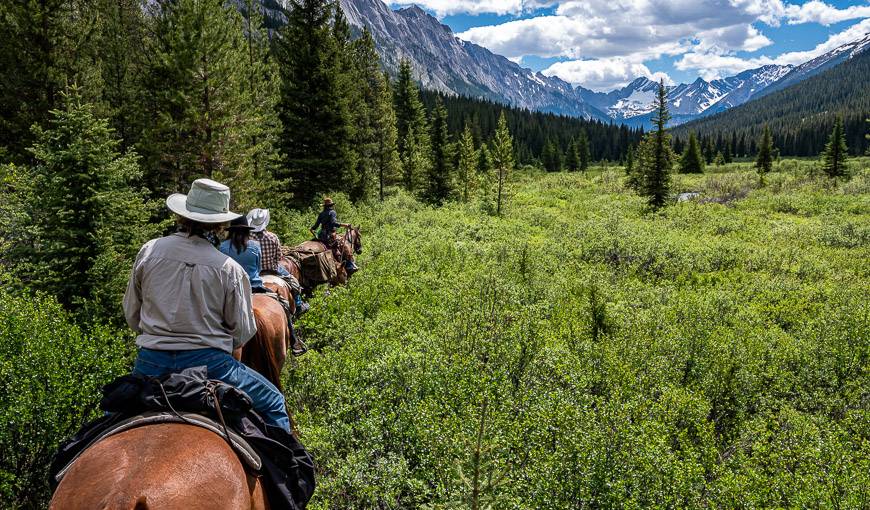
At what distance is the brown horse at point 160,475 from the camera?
270 centimetres

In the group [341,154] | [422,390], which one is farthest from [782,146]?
[422,390]

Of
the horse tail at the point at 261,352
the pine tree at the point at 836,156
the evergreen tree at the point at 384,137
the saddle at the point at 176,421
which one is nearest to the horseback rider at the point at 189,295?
the saddle at the point at 176,421

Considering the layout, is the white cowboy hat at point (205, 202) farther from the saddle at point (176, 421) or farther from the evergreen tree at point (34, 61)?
the evergreen tree at point (34, 61)

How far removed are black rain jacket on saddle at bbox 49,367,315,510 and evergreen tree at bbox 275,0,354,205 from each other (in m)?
22.8

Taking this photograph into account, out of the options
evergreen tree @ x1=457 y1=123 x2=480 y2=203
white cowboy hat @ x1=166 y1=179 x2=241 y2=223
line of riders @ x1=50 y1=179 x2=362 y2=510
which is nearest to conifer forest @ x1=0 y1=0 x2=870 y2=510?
line of riders @ x1=50 y1=179 x2=362 y2=510

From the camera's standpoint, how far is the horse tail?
6.00 metres

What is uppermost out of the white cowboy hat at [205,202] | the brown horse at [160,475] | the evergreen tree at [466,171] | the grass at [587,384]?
the evergreen tree at [466,171]

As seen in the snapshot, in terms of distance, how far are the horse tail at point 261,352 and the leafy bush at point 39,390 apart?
5.48 ft

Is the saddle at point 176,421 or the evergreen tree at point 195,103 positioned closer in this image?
the saddle at point 176,421

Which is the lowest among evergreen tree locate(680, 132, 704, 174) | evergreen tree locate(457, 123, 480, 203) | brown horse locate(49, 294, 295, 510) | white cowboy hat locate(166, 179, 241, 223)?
brown horse locate(49, 294, 295, 510)

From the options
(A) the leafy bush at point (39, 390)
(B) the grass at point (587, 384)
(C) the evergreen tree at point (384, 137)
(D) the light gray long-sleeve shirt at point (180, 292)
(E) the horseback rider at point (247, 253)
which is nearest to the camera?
(D) the light gray long-sleeve shirt at point (180, 292)

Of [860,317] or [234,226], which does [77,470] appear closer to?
[234,226]

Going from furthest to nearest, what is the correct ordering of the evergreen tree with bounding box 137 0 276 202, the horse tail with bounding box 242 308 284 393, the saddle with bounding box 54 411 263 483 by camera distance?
the evergreen tree with bounding box 137 0 276 202, the horse tail with bounding box 242 308 284 393, the saddle with bounding box 54 411 263 483

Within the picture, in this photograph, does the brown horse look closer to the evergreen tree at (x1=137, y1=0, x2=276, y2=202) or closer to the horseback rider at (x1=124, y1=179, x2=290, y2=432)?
the horseback rider at (x1=124, y1=179, x2=290, y2=432)
